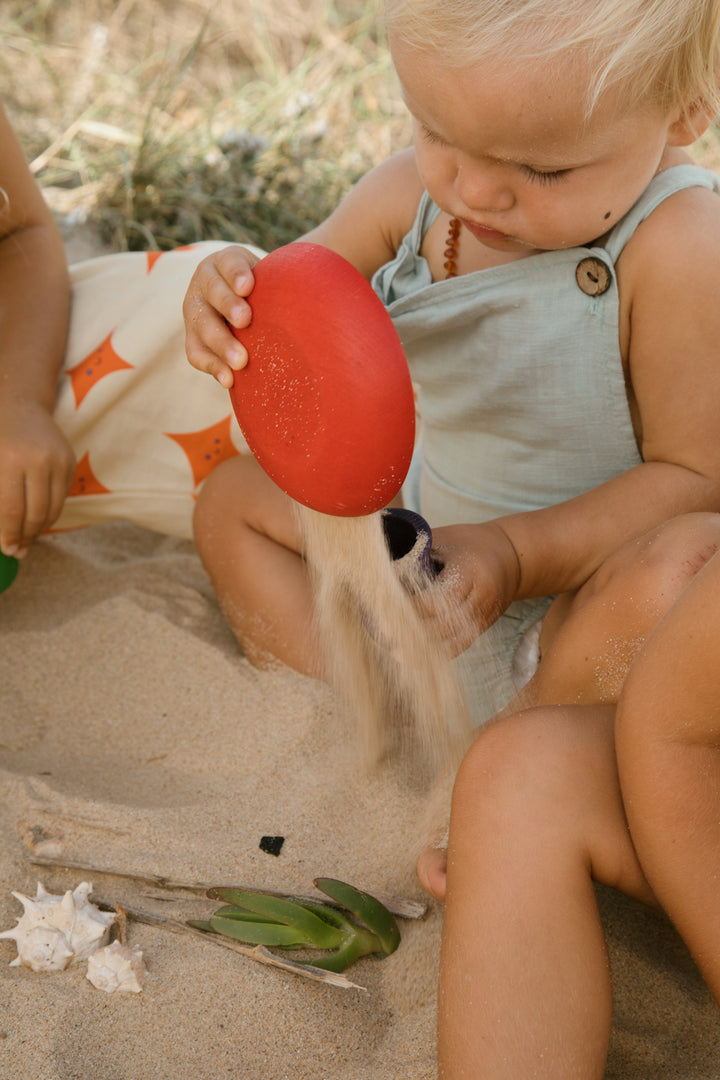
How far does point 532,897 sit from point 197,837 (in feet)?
1.58

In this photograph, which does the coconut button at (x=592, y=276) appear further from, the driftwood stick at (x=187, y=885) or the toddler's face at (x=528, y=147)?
the driftwood stick at (x=187, y=885)

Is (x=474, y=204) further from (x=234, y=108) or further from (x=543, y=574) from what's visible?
(x=234, y=108)

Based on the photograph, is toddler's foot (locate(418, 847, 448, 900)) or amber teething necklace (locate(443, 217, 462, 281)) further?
amber teething necklace (locate(443, 217, 462, 281))

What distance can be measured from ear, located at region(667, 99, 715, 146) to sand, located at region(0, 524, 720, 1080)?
85 centimetres

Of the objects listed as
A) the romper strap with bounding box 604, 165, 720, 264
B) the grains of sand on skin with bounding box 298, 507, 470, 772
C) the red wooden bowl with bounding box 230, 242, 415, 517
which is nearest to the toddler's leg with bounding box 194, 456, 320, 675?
the grains of sand on skin with bounding box 298, 507, 470, 772

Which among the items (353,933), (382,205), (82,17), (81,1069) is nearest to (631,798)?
(353,933)

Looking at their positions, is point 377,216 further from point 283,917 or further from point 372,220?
point 283,917

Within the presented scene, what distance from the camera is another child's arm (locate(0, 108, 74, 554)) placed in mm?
1584

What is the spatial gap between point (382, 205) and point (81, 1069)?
123 cm

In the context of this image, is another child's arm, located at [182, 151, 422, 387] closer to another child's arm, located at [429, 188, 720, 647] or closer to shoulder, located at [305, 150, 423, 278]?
shoulder, located at [305, 150, 423, 278]

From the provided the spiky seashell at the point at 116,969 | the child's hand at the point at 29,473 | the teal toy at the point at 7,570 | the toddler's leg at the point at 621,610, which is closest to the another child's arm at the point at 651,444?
the toddler's leg at the point at 621,610

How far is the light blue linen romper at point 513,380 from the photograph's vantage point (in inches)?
53.4

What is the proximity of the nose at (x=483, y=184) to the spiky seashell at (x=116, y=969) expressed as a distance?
87 centimetres

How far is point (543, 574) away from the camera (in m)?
1.34
